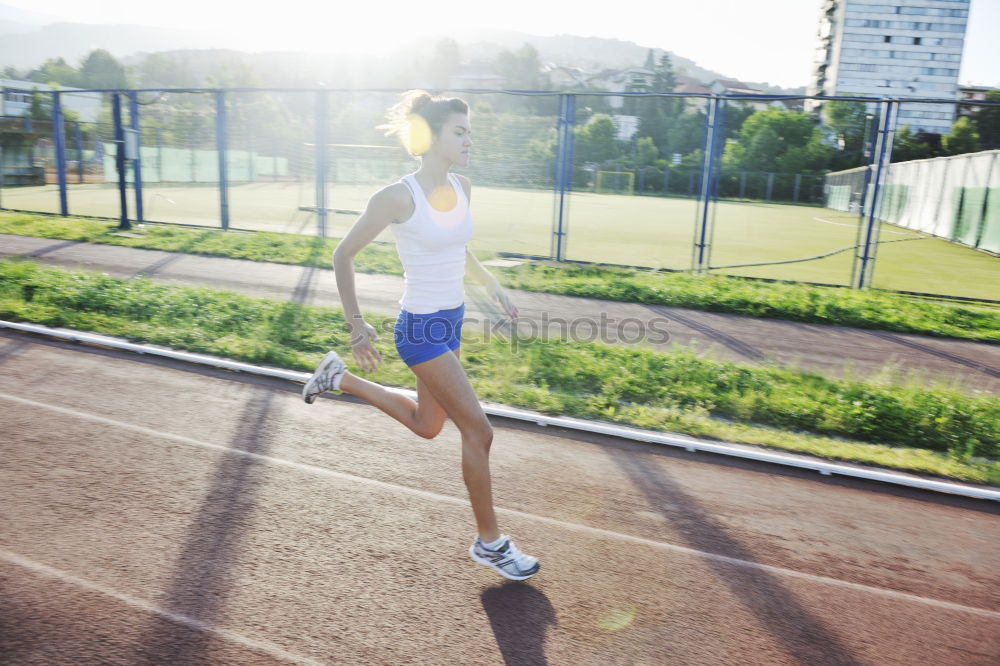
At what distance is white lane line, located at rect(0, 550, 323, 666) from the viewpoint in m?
3.00

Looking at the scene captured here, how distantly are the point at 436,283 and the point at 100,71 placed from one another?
164 meters

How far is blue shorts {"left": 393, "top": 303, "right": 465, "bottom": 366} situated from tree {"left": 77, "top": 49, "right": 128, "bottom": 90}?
516 ft

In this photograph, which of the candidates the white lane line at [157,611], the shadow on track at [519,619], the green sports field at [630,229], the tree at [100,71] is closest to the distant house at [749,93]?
the green sports field at [630,229]

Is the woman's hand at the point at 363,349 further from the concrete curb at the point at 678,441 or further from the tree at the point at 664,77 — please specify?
the tree at the point at 664,77

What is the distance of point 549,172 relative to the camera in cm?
1452

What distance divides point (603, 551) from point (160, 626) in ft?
7.13

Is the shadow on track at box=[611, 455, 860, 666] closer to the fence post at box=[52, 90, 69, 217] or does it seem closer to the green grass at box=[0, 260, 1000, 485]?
the green grass at box=[0, 260, 1000, 485]

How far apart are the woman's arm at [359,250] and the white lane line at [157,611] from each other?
124 cm

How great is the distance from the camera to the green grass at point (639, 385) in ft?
19.5

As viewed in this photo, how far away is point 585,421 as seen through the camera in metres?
6.02

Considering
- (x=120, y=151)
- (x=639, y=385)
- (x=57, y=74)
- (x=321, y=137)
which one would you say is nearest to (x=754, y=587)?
(x=639, y=385)

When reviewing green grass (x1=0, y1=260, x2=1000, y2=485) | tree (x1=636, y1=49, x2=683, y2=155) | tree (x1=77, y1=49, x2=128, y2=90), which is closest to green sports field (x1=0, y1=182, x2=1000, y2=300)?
tree (x1=636, y1=49, x2=683, y2=155)

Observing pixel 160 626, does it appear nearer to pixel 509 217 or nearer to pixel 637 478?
pixel 637 478

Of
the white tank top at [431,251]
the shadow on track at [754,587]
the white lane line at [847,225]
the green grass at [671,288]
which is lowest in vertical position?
the shadow on track at [754,587]
